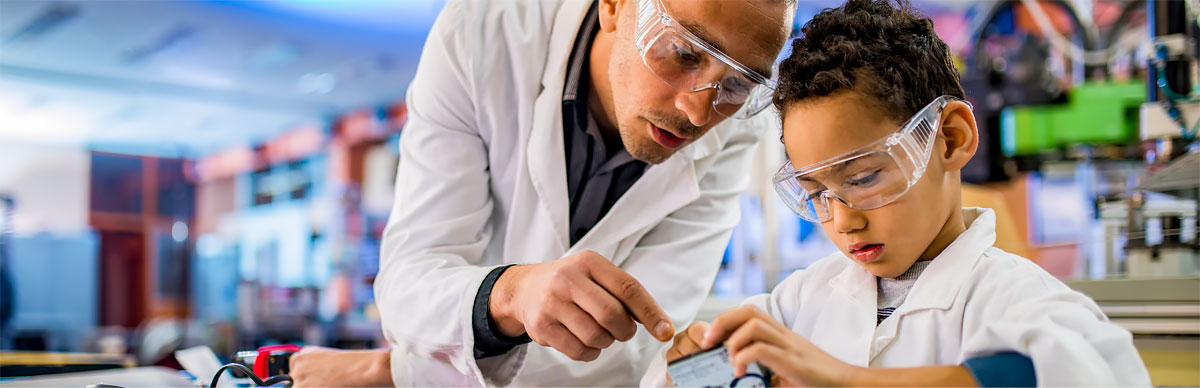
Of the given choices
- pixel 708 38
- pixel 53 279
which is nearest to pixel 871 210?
pixel 708 38

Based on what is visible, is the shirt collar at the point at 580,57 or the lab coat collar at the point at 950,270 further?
the shirt collar at the point at 580,57

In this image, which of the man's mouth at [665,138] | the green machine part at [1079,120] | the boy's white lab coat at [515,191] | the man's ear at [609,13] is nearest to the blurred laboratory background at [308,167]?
the green machine part at [1079,120]

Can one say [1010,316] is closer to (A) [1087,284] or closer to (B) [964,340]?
(B) [964,340]

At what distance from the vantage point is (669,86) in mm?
1328

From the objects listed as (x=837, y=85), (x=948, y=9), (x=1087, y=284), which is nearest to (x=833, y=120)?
(x=837, y=85)

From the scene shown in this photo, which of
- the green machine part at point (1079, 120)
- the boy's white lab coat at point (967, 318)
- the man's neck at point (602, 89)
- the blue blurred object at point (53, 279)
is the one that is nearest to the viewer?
the boy's white lab coat at point (967, 318)

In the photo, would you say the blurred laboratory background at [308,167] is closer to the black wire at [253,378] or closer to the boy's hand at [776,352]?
the black wire at [253,378]

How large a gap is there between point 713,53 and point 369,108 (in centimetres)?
975

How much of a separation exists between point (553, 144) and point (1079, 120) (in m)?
2.93

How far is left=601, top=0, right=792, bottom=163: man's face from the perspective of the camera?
4.04 feet

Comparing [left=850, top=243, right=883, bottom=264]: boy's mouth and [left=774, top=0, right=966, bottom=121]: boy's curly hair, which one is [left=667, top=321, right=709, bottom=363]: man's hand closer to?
[left=850, top=243, right=883, bottom=264]: boy's mouth

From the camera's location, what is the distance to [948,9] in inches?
279

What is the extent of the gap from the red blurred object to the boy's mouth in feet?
3.27

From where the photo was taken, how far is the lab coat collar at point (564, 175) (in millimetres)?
1571
